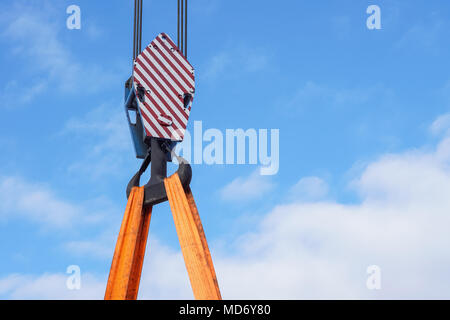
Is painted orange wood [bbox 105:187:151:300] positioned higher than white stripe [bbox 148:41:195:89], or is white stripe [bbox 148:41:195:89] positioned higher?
white stripe [bbox 148:41:195:89]

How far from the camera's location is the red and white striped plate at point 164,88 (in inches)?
396

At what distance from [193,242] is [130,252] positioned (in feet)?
3.32

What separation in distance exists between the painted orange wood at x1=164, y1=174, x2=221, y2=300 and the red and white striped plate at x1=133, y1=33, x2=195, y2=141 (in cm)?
99

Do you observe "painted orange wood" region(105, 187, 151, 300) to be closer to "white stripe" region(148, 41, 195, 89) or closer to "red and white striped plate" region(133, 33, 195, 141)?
"red and white striped plate" region(133, 33, 195, 141)

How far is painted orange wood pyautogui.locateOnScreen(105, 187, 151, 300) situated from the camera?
30.0 feet

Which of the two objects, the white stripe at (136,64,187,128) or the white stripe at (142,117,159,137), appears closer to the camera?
the white stripe at (142,117,159,137)

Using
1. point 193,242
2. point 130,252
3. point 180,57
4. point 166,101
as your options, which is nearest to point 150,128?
point 166,101

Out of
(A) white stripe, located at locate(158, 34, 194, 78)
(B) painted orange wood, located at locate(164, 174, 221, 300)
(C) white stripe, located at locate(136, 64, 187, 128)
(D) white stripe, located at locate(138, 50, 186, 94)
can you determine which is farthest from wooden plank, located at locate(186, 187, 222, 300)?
(A) white stripe, located at locate(158, 34, 194, 78)

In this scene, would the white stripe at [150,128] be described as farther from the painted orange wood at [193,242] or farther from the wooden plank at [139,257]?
the wooden plank at [139,257]

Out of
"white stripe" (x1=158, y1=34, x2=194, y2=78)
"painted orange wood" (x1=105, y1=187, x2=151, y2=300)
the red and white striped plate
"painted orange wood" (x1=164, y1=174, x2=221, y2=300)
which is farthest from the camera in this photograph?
"white stripe" (x1=158, y1=34, x2=194, y2=78)

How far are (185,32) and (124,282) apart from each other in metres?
4.38
